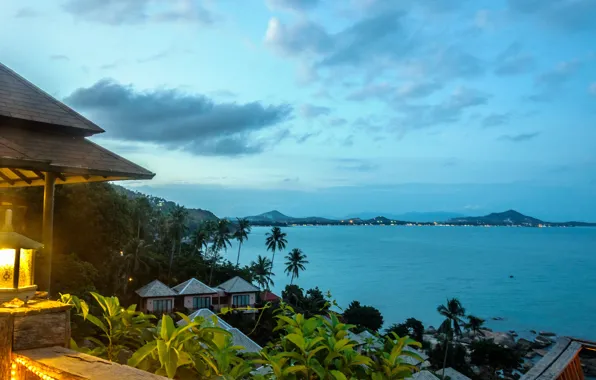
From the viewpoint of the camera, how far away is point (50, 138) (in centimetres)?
409

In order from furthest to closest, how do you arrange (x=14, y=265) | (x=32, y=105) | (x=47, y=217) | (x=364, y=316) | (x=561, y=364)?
1. (x=364, y=316)
2. (x=32, y=105)
3. (x=47, y=217)
4. (x=14, y=265)
5. (x=561, y=364)

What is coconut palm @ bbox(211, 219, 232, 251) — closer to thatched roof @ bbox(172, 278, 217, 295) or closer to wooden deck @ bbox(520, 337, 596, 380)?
thatched roof @ bbox(172, 278, 217, 295)

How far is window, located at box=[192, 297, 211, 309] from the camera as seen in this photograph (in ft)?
84.2

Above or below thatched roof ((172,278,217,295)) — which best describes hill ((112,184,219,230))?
above

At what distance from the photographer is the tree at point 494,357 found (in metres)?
24.0

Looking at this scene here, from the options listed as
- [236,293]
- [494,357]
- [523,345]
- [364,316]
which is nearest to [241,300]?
[236,293]

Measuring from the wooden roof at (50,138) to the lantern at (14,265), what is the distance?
1118 millimetres

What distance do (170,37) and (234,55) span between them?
3289mm

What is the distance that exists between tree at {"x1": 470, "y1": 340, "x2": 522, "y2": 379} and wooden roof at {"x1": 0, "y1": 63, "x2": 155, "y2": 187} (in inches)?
1013

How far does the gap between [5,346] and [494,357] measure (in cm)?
2727

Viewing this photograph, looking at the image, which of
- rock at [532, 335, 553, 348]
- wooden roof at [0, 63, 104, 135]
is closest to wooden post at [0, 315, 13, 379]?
wooden roof at [0, 63, 104, 135]

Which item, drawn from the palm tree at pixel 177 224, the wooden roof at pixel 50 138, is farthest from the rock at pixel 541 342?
the wooden roof at pixel 50 138

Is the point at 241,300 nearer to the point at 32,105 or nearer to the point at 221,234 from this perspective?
the point at 221,234

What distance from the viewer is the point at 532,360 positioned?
29.8m
